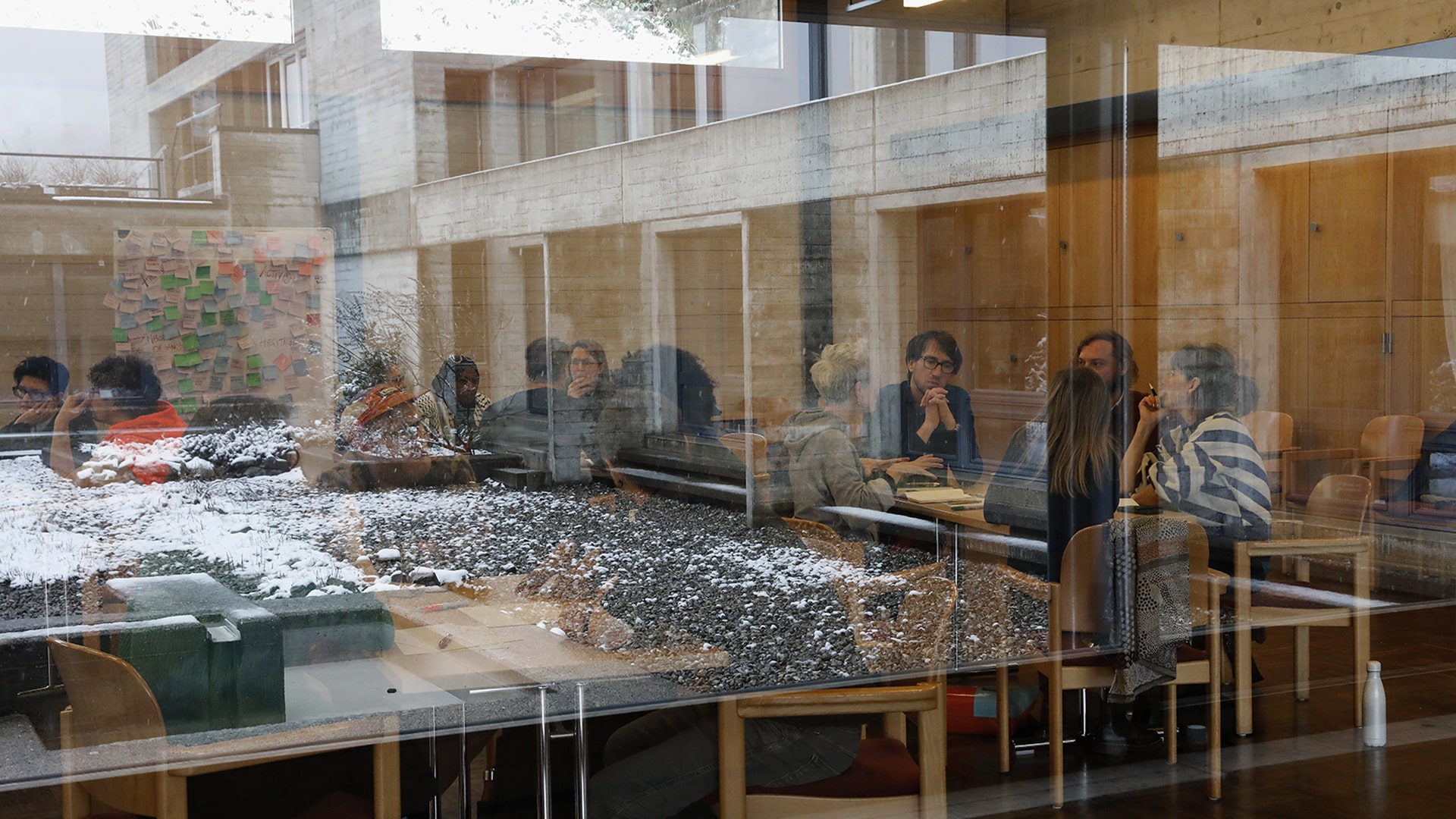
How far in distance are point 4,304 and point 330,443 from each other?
105 centimetres

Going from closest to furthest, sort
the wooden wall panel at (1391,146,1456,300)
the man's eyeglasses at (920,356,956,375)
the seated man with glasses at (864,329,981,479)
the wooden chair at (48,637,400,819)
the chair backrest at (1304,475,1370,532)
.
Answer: the wooden chair at (48,637,400,819) → the wooden wall panel at (1391,146,1456,300) → the chair backrest at (1304,475,1370,532) → the seated man with glasses at (864,329,981,479) → the man's eyeglasses at (920,356,956,375)

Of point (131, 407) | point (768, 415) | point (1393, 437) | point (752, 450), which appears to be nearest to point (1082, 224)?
point (1393, 437)

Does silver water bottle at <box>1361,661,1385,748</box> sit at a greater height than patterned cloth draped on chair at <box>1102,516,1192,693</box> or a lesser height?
lesser

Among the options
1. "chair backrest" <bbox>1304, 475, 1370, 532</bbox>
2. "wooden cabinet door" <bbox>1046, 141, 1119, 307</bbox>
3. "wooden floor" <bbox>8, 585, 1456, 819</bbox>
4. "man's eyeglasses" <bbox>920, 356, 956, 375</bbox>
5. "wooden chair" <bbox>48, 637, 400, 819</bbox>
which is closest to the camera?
"wooden chair" <bbox>48, 637, 400, 819</bbox>

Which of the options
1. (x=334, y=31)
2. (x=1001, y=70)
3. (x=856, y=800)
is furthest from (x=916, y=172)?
(x=856, y=800)

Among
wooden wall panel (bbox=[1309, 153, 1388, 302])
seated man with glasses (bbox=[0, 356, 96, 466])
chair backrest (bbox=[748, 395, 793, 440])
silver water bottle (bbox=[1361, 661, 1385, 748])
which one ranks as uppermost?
wooden wall panel (bbox=[1309, 153, 1388, 302])

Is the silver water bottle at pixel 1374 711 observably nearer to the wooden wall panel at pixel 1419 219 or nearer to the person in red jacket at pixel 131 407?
the wooden wall panel at pixel 1419 219

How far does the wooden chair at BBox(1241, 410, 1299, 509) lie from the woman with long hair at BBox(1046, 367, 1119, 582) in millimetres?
2189

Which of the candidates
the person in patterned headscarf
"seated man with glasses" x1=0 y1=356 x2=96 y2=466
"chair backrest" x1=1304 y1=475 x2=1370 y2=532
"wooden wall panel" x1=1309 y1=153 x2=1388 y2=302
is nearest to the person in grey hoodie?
the person in patterned headscarf

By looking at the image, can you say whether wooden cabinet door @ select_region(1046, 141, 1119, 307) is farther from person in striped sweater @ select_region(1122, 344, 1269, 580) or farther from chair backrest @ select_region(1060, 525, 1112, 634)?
chair backrest @ select_region(1060, 525, 1112, 634)

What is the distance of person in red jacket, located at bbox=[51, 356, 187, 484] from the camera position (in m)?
3.90

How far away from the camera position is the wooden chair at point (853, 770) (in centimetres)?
192

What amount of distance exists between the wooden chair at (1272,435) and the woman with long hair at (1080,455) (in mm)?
2189

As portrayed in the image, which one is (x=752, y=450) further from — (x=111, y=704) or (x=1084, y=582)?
(x=111, y=704)
